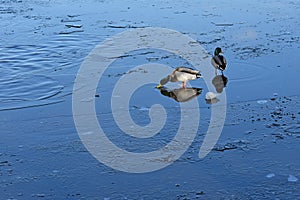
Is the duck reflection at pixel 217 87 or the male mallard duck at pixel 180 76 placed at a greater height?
the male mallard duck at pixel 180 76

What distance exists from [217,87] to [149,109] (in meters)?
1.37

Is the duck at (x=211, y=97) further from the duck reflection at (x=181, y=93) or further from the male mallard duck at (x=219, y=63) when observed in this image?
the male mallard duck at (x=219, y=63)

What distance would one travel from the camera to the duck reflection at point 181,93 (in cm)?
725

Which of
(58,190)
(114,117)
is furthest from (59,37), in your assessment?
(58,190)

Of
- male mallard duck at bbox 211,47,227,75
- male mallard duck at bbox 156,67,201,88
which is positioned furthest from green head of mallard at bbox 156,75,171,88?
male mallard duck at bbox 211,47,227,75

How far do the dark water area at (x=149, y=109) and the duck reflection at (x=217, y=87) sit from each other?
76 millimetres

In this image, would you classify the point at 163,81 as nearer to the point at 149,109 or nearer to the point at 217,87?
the point at 217,87

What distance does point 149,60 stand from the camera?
8.97 m

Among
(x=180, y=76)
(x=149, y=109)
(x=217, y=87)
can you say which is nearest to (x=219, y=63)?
(x=217, y=87)

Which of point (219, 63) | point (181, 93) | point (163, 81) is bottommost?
point (181, 93)

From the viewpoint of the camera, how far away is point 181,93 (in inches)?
296

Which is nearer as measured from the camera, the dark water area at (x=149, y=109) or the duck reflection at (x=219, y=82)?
the dark water area at (x=149, y=109)

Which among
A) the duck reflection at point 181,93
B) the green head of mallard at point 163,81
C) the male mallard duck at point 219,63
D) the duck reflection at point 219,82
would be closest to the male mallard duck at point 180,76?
the green head of mallard at point 163,81

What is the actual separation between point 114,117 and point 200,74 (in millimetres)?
2149
